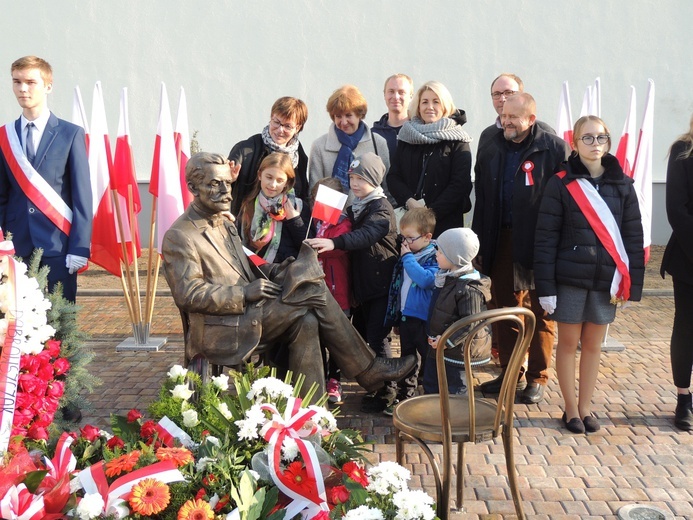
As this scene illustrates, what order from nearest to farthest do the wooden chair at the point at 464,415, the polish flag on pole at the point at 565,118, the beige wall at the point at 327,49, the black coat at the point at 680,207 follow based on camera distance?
the wooden chair at the point at 464,415 → the black coat at the point at 680,207 → the polish flag on pole at the point at 565,118 → the beige wall at the point at 327,49

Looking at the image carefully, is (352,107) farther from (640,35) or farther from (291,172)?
(640,35)

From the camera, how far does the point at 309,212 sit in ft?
16.6

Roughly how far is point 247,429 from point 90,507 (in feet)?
2.34

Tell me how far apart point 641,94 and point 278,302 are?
10.0 metres

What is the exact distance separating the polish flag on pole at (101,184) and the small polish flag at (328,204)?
3031mm

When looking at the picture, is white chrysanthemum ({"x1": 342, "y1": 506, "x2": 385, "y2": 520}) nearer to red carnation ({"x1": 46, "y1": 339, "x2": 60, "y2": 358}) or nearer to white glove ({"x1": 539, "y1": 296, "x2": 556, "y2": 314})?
red carnation ({"x1": 46, "y1": 339, "x2": 60, "y2": 358})

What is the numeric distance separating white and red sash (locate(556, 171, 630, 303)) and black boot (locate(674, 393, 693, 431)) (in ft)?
3.00

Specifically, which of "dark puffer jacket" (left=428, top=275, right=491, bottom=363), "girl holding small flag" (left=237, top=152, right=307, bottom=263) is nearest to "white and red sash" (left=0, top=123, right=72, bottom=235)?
"girl holding small flag" (left=237, top=152, right=307, bottom=263)

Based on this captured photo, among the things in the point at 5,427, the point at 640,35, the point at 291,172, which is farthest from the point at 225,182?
the point at 640,35

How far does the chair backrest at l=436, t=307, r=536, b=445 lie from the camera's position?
3.04m

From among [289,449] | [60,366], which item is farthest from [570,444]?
[60,366]

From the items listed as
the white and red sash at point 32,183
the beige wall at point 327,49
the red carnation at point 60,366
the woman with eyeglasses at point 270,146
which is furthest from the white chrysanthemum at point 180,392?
the beige wall at point 327,49

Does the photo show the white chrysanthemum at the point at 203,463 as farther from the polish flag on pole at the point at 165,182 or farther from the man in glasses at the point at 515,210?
the polish flag on pole at the point at 165,182

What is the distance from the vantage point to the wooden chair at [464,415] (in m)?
3.10
